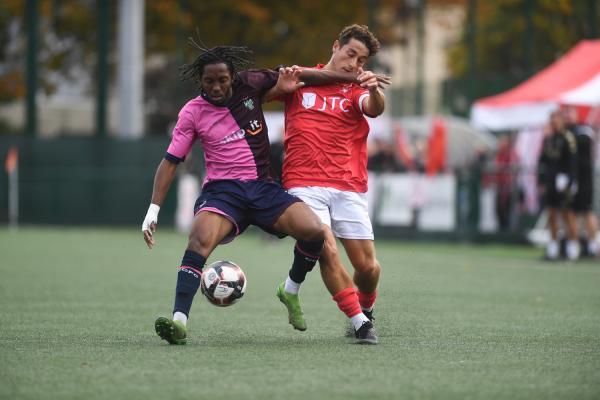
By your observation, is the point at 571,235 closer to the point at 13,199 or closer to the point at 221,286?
the point at 221,286

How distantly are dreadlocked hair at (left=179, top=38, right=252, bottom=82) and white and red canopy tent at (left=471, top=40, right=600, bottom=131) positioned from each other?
12080 mm

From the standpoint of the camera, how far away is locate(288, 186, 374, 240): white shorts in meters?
8.39

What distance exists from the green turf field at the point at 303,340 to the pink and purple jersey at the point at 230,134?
1.20 metres

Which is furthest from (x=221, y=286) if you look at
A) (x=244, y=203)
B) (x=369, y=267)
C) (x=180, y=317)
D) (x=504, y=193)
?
(x=504, y=193)

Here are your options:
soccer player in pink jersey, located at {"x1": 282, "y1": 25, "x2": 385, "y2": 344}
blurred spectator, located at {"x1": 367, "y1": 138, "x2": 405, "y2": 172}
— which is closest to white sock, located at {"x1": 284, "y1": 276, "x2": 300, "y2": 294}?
soccer player in pink jersey, located at {"x1": 282, "y1": 25, "x2": 385, "y2": 344}

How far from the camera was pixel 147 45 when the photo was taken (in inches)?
1614

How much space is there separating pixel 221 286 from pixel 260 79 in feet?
4.92

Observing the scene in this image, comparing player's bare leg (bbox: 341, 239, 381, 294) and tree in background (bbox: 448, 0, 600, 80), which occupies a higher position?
tree in background (bbox: 448, 0, 600, 80)

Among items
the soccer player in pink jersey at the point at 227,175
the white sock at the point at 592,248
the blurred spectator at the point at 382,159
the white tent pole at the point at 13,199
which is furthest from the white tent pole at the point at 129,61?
the soccer player in pink jersey at the point at 227,175

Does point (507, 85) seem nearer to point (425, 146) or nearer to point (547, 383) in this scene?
point (425, 146)

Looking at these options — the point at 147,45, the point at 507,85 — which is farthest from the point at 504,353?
the point at 147,45

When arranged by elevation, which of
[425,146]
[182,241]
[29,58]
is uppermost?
[29,58]

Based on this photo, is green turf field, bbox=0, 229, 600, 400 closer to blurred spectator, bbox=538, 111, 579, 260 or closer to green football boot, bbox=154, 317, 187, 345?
green football boot, bbox=154, 317, 187, 345

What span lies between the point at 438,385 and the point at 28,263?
37.1 feet
